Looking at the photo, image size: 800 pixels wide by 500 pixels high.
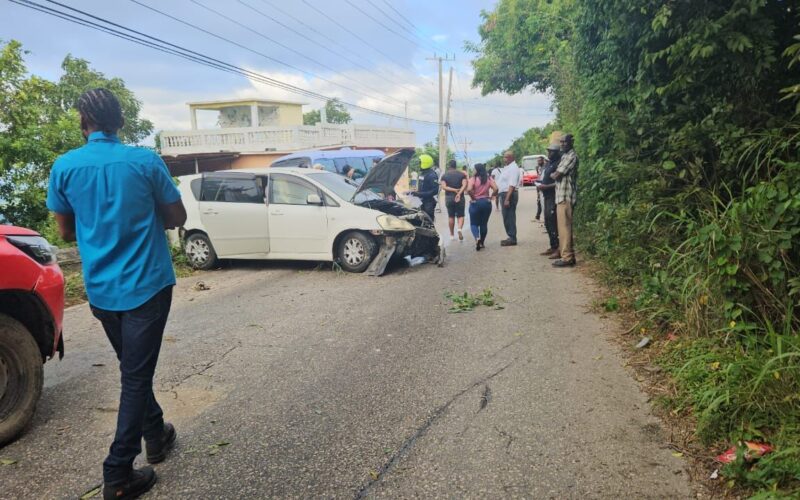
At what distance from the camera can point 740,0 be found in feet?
12.6

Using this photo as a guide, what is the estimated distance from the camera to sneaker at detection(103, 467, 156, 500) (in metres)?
2.66

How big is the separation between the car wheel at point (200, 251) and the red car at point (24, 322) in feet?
18.8

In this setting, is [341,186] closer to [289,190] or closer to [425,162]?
[289,190]

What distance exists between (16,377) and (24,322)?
415mm

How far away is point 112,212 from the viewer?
2.73 meters

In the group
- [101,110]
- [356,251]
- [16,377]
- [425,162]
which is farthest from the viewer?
[425,162]

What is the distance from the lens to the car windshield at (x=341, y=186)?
8.79 m

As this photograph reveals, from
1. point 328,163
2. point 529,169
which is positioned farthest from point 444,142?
point 328,163

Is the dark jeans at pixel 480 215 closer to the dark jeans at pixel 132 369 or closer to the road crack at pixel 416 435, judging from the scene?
the road crack at pixel 416 435

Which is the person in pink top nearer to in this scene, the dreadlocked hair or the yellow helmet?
the yellow helmet

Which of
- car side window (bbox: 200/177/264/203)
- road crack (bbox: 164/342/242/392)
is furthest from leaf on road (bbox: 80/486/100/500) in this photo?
car side window (bbox: 200/177/264/203)

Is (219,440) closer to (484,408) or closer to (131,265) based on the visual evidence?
(131,265)

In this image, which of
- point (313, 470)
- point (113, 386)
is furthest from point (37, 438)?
point (313, 470)

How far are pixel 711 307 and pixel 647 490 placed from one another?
1.66 m
